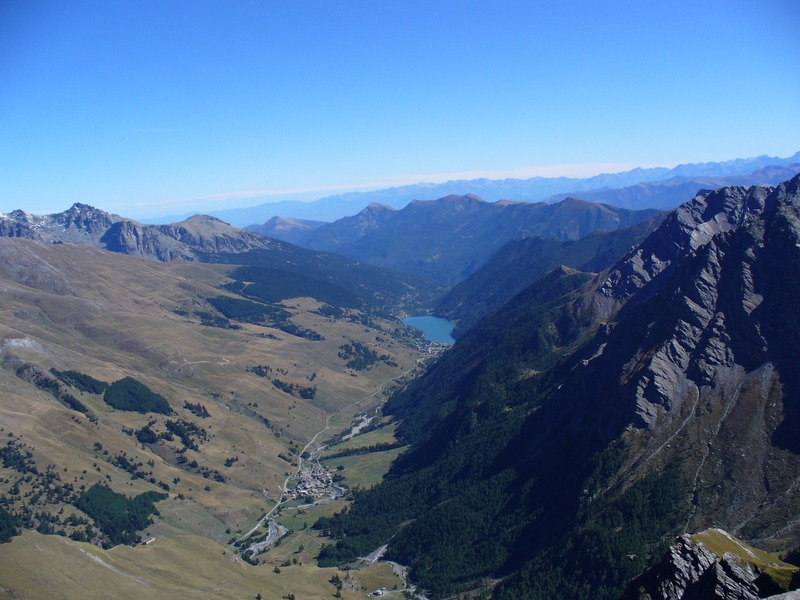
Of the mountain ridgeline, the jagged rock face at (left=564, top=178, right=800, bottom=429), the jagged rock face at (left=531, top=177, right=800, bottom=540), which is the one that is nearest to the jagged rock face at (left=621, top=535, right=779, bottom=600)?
the mountain ridgeline

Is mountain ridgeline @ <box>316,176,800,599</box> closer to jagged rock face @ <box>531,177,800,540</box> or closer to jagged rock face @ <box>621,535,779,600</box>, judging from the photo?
jagged rock face @ <box>531,177,800,540</box>

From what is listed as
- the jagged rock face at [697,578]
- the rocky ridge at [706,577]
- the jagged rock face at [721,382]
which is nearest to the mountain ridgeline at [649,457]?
the jagged rock face at [721,382]

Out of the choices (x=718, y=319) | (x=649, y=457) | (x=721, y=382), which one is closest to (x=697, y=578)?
(x=649, y=457)

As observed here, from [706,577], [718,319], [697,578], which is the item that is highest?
[718,319]

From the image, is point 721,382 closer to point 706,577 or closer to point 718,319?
point 718,319

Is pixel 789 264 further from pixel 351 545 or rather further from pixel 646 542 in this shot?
pixel 351 545

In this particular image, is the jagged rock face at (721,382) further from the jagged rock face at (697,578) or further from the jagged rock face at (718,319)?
the jagged rock face at (697,578)

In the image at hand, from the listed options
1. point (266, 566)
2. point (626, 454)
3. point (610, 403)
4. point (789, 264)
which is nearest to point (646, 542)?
point (626, 454)

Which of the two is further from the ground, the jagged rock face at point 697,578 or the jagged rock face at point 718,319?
the jagged rock face at point 718,319
